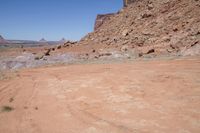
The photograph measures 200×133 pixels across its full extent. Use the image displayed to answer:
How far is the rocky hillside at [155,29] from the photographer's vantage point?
19.4 metres

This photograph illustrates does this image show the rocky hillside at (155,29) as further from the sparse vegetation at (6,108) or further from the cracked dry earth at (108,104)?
the sparse vegetation at (6,108)

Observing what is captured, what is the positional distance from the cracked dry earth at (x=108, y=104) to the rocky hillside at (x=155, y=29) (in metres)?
8.85

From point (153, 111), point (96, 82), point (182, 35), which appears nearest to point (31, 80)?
point (96, 82)

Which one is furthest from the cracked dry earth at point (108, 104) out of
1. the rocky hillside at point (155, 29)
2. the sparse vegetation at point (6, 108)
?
the rocky hillside at point (155, 29)

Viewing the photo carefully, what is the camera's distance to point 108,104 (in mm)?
7113

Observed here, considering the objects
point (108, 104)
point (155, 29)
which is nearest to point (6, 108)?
point (108, 104)

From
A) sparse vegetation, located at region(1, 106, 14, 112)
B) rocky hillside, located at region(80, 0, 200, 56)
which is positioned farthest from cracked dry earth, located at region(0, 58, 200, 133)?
rocky hillside, located at region(80, 0, 200, 56)

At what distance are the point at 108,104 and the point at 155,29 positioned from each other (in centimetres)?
1974

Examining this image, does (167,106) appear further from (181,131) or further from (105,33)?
(105,33)

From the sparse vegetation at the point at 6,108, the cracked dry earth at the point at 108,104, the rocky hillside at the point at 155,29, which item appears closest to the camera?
the cracked dry earth at the point at 108,104

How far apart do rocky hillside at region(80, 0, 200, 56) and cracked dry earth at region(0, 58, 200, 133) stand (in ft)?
29.0

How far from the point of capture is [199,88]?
8.03 m

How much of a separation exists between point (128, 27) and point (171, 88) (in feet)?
74.1

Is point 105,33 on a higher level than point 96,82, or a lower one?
higher
